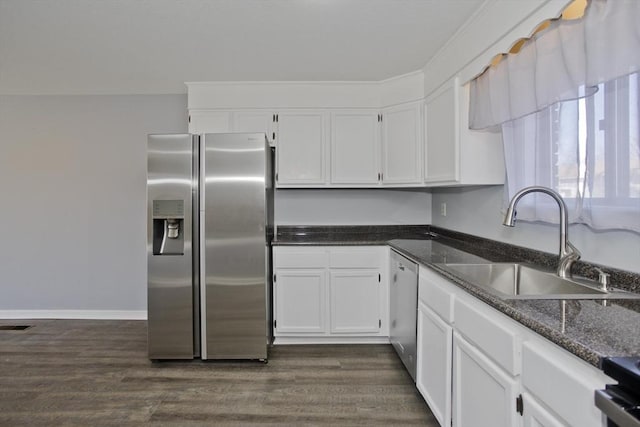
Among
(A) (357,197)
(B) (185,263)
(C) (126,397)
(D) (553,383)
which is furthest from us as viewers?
(A) (357,197)

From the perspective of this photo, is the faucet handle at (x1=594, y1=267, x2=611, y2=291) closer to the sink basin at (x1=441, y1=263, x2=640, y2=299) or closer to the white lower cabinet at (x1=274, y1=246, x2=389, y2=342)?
the sink basin at (x1=441, y1=263, x2=640, y2=299)

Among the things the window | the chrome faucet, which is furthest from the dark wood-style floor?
the window

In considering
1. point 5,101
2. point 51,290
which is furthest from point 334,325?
point 5,101

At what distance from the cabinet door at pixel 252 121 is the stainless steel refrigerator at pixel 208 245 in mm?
586

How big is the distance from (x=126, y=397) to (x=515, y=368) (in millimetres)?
2253

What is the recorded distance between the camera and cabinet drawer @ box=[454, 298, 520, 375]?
1.15 metres

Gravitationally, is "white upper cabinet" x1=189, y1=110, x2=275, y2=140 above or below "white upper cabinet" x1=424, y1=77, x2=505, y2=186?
above

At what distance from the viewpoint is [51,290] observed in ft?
12.2

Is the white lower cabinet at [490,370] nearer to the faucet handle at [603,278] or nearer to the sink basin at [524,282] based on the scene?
the sink basin at [524,282]

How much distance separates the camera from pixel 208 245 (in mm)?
2639

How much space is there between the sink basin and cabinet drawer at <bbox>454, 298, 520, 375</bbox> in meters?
0.10

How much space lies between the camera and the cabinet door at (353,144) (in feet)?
10.5

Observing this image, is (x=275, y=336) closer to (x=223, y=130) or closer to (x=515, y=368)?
(x=223, y=130)

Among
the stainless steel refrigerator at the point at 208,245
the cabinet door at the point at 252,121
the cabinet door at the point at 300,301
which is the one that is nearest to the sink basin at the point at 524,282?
the cabinet door at the point at 300,301
